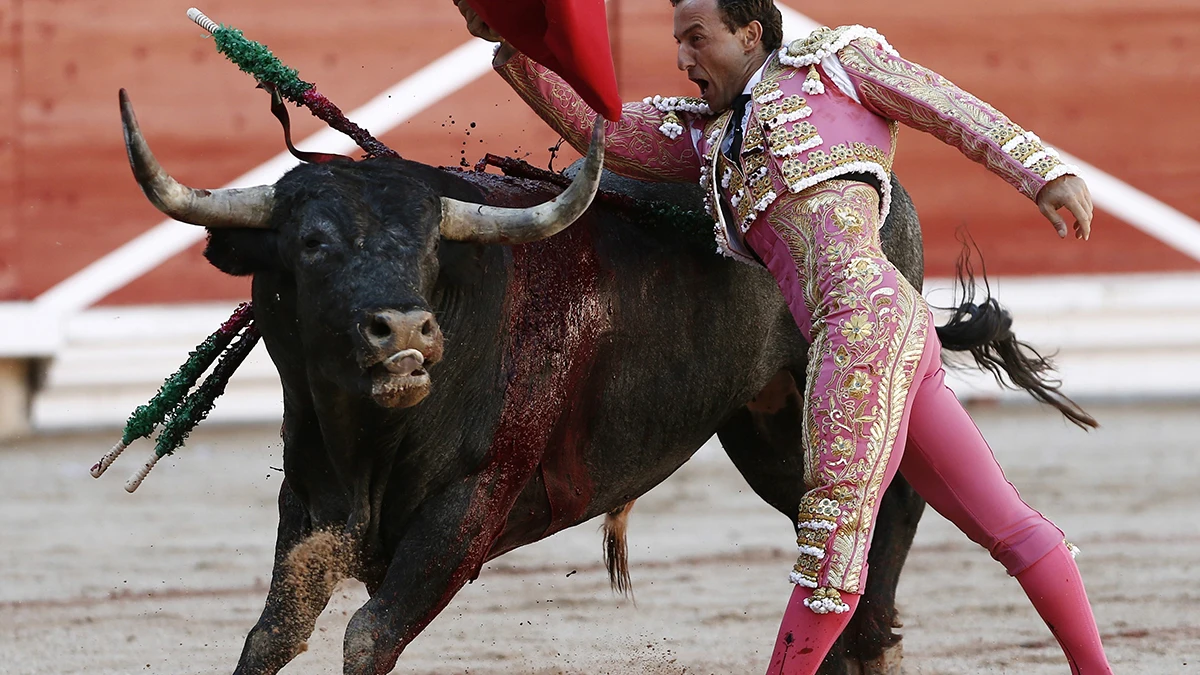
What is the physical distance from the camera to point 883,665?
125 inches

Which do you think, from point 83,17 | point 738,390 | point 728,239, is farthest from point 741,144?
point 83,17

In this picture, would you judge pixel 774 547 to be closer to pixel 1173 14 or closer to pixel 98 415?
pixel 98 415

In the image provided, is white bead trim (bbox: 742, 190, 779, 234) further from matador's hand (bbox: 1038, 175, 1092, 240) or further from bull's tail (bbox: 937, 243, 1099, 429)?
bull's tail (bbox: 937, 243, 1099, 429)

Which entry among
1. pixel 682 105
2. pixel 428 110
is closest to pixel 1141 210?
pixel 428 110

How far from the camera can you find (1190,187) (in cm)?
777

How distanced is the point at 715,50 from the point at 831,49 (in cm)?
19

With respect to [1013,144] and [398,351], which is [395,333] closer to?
[398,351]

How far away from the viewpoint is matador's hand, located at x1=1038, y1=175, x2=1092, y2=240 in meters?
2.39

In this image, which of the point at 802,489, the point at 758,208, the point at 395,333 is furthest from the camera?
the point at 802,489

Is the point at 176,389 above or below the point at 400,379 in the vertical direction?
below

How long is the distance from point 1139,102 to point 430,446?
20.0 ft

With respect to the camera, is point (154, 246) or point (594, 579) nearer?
point (594, 579)

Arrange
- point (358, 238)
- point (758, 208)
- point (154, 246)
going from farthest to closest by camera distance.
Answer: point (154, 246) → point (758, 208) → point (358, 238)

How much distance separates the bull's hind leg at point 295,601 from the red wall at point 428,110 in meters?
4.64
